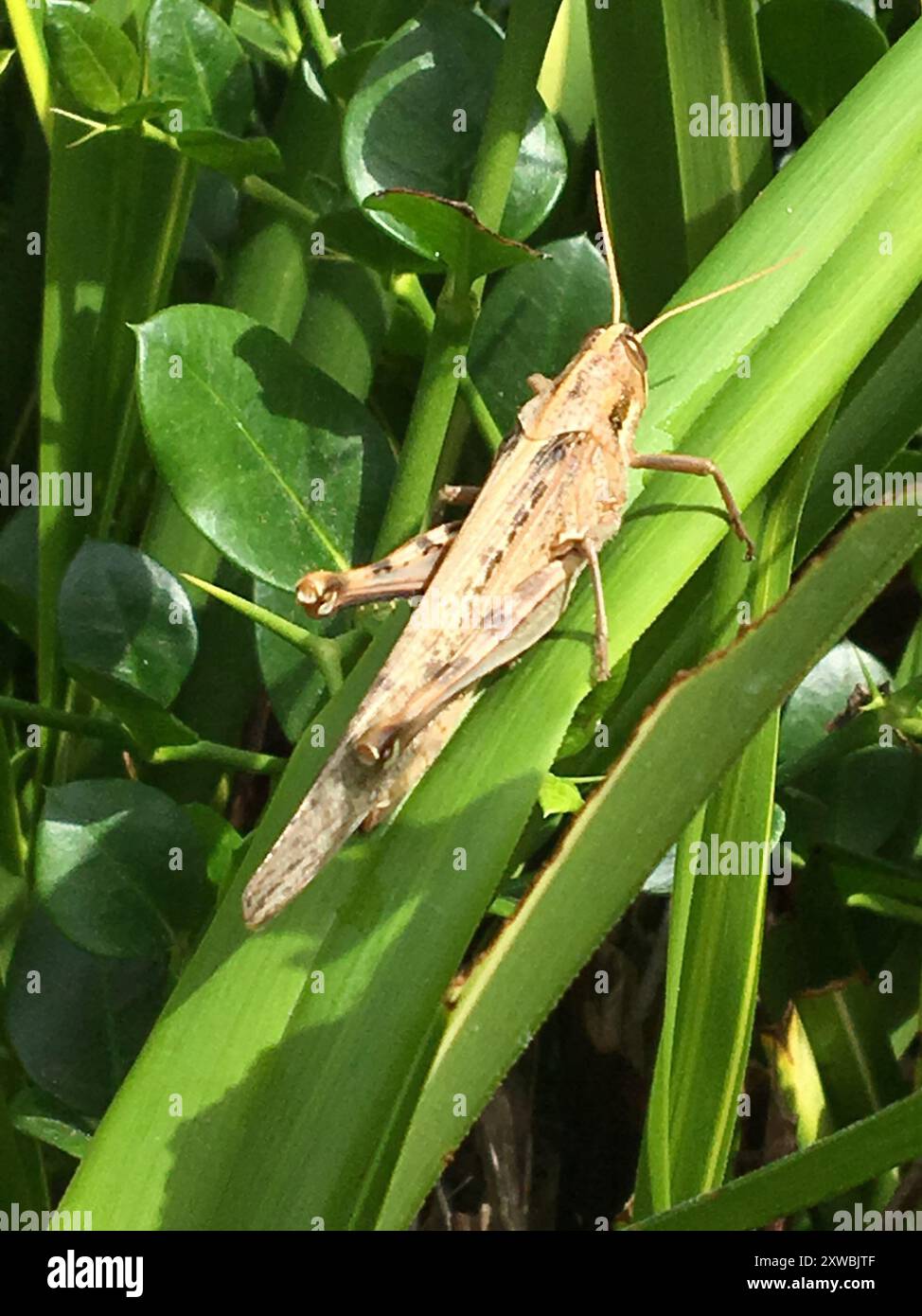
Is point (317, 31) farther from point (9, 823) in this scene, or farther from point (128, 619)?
point (9, 823)

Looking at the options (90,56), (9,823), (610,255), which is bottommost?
(9,823)

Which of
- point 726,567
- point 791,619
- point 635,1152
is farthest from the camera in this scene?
point 635,1152

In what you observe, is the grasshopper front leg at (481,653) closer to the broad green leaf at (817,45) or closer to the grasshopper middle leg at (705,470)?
the grasshopper middle leg at (705,470)

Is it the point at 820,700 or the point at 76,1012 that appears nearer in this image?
the point at 76,1012

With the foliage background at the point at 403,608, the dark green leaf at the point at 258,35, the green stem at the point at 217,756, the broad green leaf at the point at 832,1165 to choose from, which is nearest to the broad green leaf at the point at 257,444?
the foliage background at the point at 403,608

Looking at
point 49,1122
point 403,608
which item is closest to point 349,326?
point 403,608

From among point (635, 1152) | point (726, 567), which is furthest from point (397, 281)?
point (635, 1152)

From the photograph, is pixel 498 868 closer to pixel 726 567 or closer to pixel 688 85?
pixel 726 567
